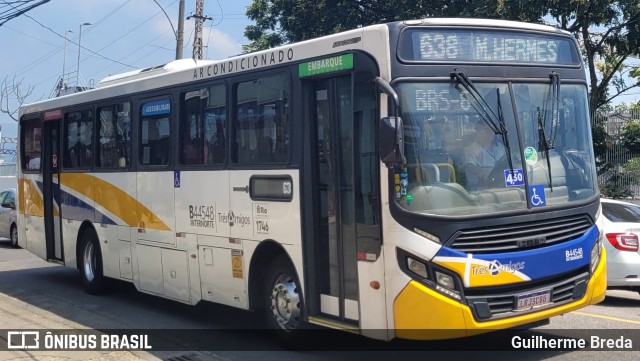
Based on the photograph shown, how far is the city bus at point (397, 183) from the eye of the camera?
21.3 feet

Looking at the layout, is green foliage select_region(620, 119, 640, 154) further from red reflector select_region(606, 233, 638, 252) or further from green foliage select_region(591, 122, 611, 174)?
red reflector select_region(606, 233, 638, 252)

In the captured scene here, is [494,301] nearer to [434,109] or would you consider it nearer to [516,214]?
[516,214]

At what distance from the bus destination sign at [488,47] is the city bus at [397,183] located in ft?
0.05

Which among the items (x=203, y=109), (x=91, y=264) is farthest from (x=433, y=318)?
(x=91, y=264)

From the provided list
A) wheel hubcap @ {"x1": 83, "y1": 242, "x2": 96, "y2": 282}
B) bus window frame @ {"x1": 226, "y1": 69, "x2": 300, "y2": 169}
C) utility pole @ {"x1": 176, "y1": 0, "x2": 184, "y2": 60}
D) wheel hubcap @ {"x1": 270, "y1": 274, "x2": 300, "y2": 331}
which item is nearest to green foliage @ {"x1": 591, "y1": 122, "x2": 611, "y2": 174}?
utility pole @ {"x1": 176, "y1": 0, "x2": 184, "y2": 60}

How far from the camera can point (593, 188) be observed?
7.40 m

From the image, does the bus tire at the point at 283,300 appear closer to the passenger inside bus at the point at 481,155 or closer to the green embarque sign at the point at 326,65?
the green embarque sign at the point at 326,65

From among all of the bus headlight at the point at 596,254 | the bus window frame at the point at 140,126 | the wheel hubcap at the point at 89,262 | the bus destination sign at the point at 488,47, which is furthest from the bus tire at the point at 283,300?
the wheel hubcap at the point at 89,262

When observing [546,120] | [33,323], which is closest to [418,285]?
[546,120]

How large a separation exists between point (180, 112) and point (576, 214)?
5.40 m

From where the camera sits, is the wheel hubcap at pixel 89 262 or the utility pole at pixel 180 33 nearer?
the wheel hubcap at pixel 89 262

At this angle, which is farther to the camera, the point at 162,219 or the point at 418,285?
the point at 162,219

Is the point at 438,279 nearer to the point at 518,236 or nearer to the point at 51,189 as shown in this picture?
the point at 518,236

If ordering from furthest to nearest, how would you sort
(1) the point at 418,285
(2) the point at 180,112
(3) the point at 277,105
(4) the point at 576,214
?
(2) the point at 180,112 → (3) the point at 277,105 → (4) the point at 576,214 → (1) the point at 418,285
